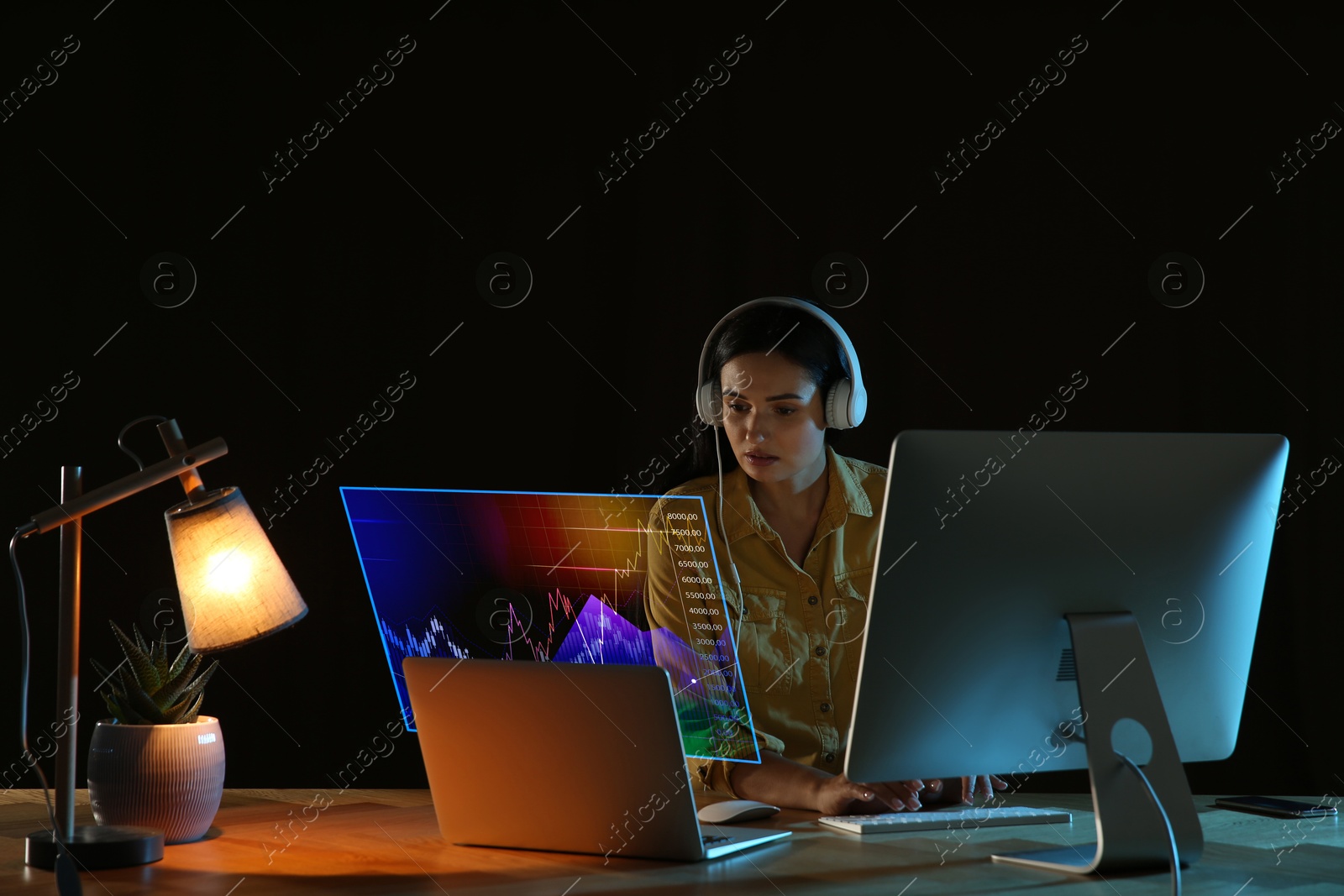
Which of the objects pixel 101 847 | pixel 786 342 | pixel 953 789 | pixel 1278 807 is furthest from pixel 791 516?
pixel 101 847

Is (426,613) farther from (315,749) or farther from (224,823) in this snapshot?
(315,749)

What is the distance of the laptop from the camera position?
1.22m

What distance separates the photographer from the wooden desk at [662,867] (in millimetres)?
1188

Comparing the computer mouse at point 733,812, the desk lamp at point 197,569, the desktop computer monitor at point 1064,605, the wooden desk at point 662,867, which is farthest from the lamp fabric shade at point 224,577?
the desktop computer monitor at point 1064,605

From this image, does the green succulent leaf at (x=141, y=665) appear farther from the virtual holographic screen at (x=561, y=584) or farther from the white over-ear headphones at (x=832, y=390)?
the white over-ear headphones at (x=832, y=390)

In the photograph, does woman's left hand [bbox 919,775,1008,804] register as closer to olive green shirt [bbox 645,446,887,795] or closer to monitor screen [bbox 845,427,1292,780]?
olive green shirt [bbox 645,446,887,795]

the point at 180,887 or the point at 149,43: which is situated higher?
→ the point at 149,43

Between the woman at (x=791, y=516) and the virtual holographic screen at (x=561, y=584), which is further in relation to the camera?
the woman at (x=791, y=516)

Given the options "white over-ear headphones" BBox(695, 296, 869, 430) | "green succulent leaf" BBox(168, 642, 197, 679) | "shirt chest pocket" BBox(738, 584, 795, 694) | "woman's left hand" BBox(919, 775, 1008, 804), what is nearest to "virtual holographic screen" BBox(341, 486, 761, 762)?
"green succulent leaf" BBox(168, 642, 197, 679)

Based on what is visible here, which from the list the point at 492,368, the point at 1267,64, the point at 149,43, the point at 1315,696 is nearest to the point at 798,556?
the point at 492,368

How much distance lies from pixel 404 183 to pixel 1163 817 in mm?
2443

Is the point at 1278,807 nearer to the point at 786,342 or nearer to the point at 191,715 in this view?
the point at 786,342

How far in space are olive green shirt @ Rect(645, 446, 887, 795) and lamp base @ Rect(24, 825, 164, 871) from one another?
89 cm

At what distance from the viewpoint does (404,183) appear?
3.09 meters
